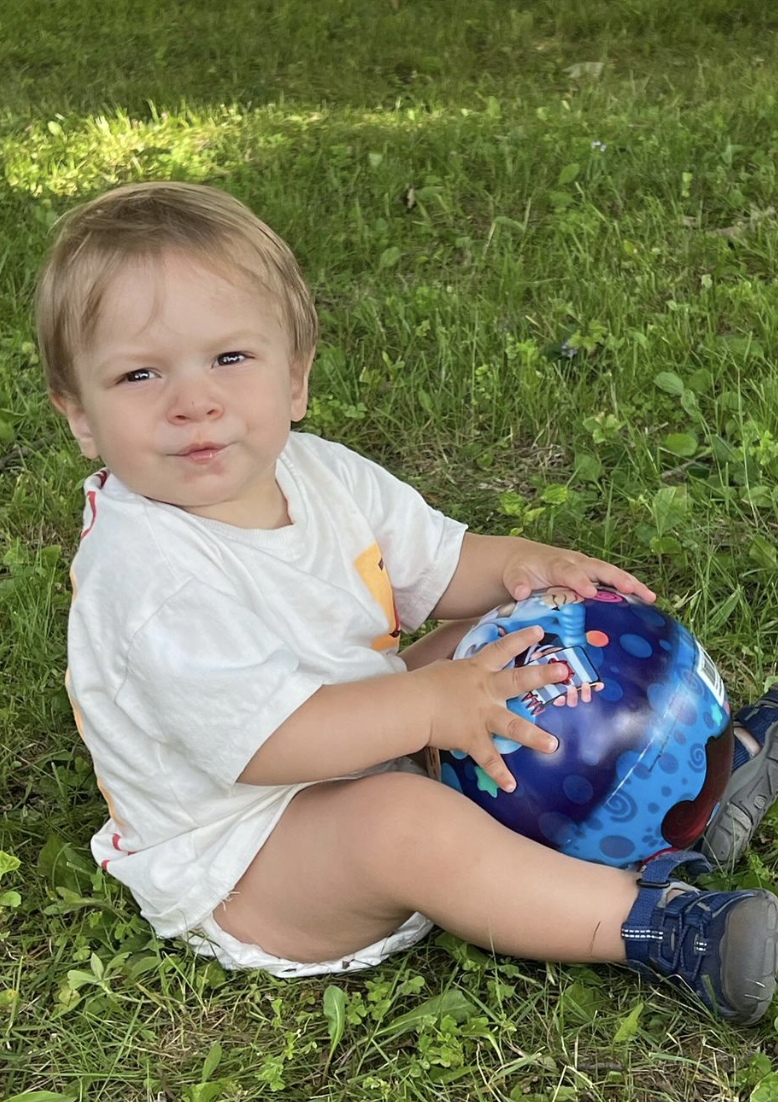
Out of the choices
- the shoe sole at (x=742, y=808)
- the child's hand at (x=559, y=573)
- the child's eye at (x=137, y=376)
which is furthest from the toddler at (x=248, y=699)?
the child's hand at (x=559, y=573)

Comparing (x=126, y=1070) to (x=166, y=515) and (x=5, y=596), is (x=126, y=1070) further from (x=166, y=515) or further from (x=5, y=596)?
(x=5, y=596)

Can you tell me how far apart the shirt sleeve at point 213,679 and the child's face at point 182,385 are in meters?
0.25

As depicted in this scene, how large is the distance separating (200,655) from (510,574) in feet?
2.83

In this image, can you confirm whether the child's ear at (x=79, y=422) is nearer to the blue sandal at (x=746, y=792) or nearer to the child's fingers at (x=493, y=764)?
the child's fingers at (x=493, y=764)

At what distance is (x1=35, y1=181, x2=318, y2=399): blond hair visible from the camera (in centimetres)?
226

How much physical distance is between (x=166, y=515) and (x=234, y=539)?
15 centimetres

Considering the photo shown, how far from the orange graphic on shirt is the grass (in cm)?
63

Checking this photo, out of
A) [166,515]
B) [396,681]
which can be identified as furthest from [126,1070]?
[166,515]

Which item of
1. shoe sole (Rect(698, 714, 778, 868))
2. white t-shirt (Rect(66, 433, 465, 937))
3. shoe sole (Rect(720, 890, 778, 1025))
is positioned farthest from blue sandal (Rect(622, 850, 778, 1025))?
white t-shirt (Rect(66, 433, 465, 937))

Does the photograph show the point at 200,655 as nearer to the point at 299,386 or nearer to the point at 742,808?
the point at 299,386

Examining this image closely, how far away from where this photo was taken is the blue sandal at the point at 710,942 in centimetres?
214

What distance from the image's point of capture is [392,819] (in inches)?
88.4

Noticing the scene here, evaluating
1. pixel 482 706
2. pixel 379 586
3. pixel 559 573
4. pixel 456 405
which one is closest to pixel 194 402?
pixel 379 586

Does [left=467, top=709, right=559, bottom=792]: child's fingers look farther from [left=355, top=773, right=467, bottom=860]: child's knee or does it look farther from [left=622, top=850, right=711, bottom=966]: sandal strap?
[left=622, top=850, right=711, bottom=966]: sandal strap
